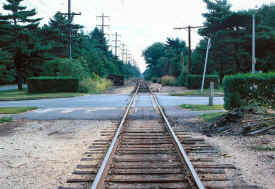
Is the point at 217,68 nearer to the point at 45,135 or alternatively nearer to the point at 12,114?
the point at 12,114

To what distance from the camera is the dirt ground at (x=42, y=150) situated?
17.7 feet

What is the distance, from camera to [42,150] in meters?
7.71

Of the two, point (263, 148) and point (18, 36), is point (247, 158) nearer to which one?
point (263, 148)

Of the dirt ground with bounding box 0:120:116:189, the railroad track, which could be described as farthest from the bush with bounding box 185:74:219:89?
the railroad track

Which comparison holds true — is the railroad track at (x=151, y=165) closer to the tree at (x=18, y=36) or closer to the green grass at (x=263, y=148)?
the green grass at (x=263, y=148)

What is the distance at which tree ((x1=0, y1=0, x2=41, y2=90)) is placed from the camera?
48562 mm

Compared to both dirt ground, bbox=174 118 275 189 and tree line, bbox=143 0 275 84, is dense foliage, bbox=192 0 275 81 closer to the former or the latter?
tree line, bbox=143 0 275 84

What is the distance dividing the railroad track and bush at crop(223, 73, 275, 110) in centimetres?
503

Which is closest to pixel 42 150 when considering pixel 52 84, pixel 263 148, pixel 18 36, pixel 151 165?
pixel 151 165

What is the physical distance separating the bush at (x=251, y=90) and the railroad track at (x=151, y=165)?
5.03m

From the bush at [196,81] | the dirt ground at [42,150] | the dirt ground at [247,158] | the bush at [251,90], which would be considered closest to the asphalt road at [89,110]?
the dirt ground at [42,150]

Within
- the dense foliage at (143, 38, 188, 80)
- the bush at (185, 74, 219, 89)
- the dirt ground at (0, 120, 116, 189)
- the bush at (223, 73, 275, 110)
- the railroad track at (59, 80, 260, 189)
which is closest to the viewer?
the railroad track at (59, 80, 260, 189)

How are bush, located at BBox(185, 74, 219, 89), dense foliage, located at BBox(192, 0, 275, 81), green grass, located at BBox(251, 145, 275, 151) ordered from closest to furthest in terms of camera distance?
green grass, located at BBox(251, 145, 275, 151) < bush, located at BBox(185, 74, 219, 89) < dense foliage, located at BBox(192, 0, 275, 81)

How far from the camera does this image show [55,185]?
16.5 ft
